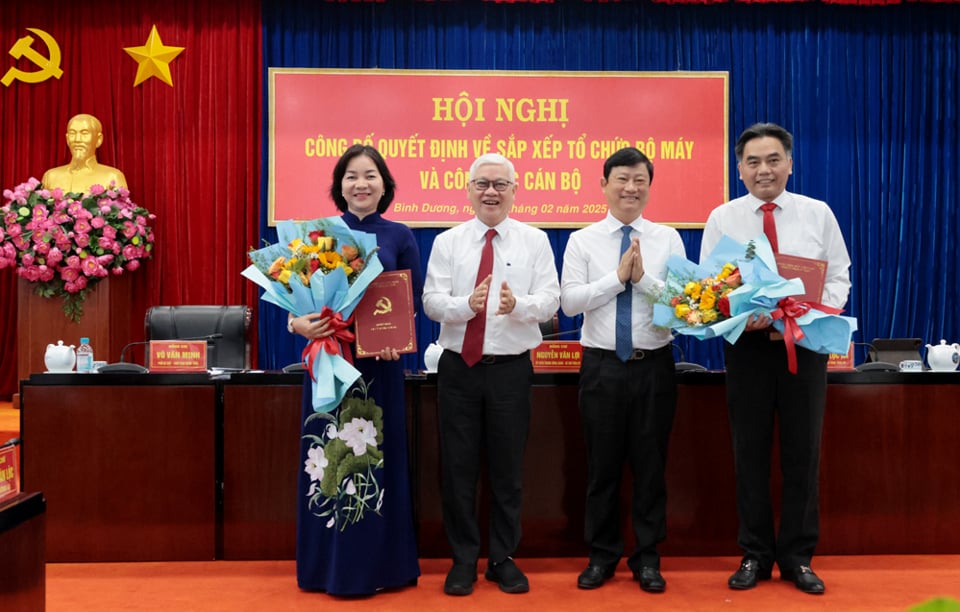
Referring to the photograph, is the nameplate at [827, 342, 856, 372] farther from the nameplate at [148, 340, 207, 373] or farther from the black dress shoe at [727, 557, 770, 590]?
the nameplate at [148, 340, 207, 373]

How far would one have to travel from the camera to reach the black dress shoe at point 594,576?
250cm

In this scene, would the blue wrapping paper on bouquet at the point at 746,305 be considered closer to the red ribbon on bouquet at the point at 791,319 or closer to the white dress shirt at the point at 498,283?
the red ribbon on bouquet at the point at 791,319

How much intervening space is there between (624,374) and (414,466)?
33.6 inches

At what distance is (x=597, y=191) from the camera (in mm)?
6000

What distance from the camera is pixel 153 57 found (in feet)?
19.5

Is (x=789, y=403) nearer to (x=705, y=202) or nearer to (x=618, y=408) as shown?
(x=618, y=408)

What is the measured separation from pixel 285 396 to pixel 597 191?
375 cm

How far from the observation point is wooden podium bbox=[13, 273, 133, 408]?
5.36m

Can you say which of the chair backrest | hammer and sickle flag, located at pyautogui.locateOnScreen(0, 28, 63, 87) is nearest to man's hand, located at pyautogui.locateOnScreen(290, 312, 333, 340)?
the chair backrest

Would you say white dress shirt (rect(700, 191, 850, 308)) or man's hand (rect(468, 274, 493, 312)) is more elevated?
white dress shirt (rect(700, 191, 850, 308))

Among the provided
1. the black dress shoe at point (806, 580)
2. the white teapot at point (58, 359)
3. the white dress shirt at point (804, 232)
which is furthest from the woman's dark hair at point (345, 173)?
the black dress shoe at point (806, 580)

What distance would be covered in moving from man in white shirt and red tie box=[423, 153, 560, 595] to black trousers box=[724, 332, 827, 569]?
66 cm

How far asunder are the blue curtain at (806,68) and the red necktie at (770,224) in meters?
3.44

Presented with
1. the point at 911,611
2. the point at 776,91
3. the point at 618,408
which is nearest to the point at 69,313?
the point at 618,408
